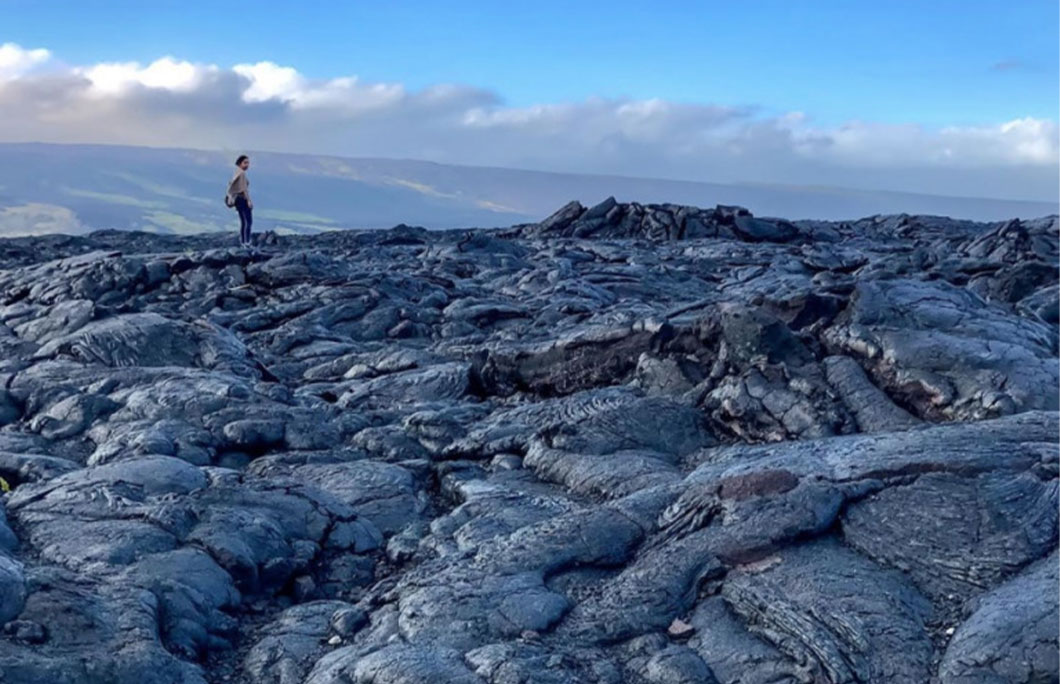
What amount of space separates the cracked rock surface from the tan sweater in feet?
35.2

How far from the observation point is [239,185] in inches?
1569

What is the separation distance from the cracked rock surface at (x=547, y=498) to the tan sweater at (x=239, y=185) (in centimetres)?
1073

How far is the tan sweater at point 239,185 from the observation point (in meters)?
39.4

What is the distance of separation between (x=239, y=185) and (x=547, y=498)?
27.2 m

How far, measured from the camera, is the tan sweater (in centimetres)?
3944

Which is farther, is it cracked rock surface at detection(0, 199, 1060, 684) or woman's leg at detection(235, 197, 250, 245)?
woman's leg at detection(235, 197, 250, 245)

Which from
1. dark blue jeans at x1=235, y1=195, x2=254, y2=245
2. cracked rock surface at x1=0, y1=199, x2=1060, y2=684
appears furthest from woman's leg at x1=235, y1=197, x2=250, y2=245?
cracked rock surface at x1=0, y1=199, x2=1060, y2=684

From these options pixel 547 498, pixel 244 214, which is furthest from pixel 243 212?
pixel 547 498

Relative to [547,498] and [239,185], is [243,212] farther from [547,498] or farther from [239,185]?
[547,498]

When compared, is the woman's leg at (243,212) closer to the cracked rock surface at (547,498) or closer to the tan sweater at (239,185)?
the tan sweater at (239,185)

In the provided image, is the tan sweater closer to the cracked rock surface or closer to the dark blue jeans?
the dark blue jeans

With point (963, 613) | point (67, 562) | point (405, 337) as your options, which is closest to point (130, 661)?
point (67, 562)

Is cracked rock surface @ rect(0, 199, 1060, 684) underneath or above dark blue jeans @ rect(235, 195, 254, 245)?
underneath

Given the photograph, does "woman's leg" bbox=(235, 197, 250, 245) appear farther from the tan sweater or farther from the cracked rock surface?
the cracked rock surface
